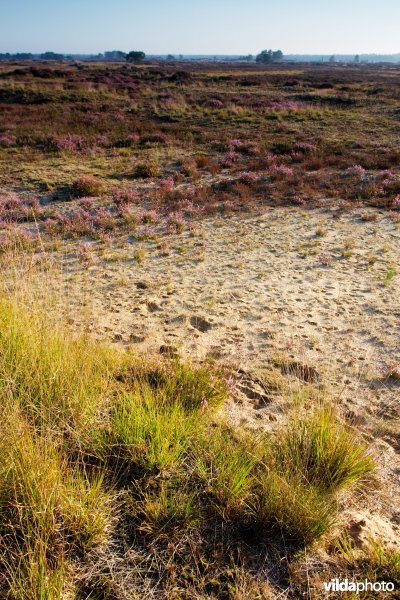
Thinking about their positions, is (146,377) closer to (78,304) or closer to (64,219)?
(78,304)

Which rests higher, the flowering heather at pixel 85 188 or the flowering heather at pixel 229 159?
the flowering heather at pixel 229 159

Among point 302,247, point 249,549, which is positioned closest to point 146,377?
point 249,549

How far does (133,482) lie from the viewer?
322 cm

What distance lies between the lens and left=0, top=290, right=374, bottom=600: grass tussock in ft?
8.75

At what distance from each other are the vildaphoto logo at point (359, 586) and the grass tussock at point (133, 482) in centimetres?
29

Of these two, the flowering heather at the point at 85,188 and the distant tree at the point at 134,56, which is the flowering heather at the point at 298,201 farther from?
the distant tree at the point at 134,56

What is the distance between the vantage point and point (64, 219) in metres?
11.4

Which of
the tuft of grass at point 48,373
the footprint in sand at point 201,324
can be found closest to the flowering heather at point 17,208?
the footprint in sand at point 201,324

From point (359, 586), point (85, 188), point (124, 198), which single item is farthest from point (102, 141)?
point (359, 586)

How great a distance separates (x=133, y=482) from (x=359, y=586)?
1.70 m

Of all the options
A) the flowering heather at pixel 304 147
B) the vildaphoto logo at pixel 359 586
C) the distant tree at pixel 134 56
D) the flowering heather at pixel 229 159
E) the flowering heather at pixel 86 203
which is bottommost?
the vildaphoto logo at pixel 359 586

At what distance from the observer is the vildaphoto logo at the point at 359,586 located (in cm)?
268

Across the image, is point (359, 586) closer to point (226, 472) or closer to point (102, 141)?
point (226, 472)

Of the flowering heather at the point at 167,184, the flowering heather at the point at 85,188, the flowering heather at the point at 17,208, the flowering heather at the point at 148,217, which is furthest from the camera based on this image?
the flowering heather at the point at 167,184
